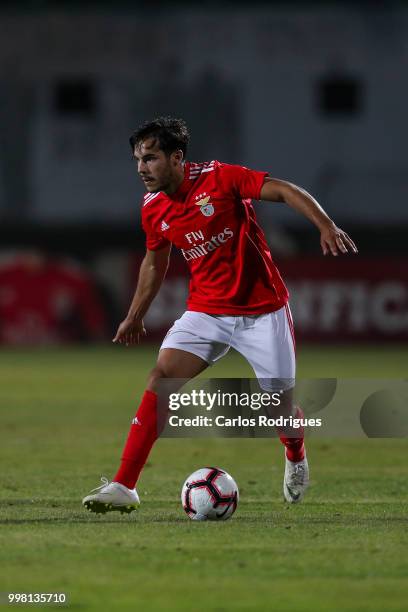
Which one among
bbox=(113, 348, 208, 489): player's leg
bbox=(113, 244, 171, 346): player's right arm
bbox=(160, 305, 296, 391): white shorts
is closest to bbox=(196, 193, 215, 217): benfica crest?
bbox=(113, 244, 171, 346): player's right arm

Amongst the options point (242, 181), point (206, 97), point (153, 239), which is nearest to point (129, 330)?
point (153, 239)

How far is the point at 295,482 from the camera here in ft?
25.2

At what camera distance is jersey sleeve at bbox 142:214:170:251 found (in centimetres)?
752

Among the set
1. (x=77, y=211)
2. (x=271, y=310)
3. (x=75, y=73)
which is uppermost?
(x=75, y=73)

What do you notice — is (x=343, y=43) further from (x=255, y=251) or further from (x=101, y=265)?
(x=255, y=251)

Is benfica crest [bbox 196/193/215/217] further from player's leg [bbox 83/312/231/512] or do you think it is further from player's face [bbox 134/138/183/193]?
player's leg [bbox 83/312/231/512]

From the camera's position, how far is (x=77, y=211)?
100 feet

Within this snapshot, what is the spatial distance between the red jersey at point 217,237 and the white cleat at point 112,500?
4.04 feet

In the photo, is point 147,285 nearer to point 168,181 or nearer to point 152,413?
point 168,181

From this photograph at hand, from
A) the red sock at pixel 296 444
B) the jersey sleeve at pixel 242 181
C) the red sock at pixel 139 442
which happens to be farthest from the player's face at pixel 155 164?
the red sock at pixel 296 444

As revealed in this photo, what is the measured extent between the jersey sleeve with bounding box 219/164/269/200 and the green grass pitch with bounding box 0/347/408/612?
1797mm

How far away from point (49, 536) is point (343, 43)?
1039 inches

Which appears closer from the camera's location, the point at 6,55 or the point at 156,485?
the point at 156,485

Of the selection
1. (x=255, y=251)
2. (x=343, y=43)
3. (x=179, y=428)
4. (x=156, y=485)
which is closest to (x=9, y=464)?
(x=156, y=485)
